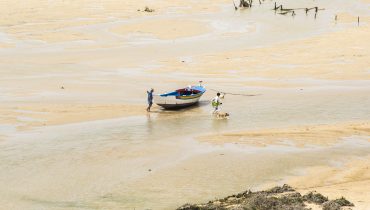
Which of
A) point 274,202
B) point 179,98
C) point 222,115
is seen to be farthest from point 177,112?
point 274,202

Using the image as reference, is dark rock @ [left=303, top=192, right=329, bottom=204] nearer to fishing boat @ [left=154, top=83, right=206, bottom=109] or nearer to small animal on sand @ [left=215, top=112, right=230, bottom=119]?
small animal on sand @ [left=215, top=112, right=230, bottom=119]

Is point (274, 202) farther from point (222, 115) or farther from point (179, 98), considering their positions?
point (179, 98)

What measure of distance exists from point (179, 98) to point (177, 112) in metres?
0.62

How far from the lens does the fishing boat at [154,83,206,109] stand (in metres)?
24.9

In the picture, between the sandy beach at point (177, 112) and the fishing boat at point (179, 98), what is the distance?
0.45 metres

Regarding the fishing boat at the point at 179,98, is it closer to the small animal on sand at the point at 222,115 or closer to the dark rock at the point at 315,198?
the small animal on sand at the point at 222,115

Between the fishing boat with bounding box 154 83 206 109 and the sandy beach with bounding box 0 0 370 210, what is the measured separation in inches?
17.7

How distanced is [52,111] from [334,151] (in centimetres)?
1254

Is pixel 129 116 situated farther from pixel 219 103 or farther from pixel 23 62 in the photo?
pixel 23 62

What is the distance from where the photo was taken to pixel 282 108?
959 inches

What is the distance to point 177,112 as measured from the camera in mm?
25203

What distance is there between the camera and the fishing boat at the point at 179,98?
2492 centimetres

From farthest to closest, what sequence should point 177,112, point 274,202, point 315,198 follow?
1. point 177,112
2. point 315,198
3. point 274,202

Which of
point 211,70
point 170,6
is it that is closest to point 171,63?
point 211,70
